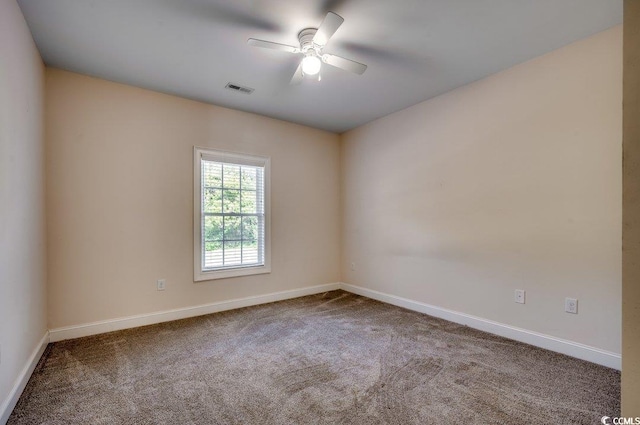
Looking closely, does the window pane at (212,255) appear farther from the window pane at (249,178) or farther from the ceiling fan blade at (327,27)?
the ceiling fan blade at (327,27)

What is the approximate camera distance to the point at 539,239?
2723 mm

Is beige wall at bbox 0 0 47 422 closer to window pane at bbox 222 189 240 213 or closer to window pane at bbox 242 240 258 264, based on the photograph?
window pane at bbox 222 189 240 213

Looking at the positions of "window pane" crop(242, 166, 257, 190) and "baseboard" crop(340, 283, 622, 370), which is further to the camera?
"window pane" crop(242, 166, 257, 190)

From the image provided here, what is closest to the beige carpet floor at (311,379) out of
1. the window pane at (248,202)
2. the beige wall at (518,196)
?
the beige wall at (518,196)

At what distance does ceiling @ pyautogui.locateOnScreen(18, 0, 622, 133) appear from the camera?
2105 mm

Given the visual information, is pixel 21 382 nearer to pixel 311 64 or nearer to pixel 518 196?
pixel 311 64

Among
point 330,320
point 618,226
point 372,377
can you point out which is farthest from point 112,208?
point 618,226

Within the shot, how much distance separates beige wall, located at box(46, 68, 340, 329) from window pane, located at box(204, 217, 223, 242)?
225mm

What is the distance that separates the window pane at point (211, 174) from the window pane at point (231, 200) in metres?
0.15

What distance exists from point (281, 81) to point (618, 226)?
3.25 metres

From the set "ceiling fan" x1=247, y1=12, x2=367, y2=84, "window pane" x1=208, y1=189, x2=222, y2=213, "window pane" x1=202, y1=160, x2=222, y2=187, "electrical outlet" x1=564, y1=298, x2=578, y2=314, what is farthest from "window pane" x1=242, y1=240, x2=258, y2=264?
"electrical outlet" x1=564, y1=298, x2=578, y2=314

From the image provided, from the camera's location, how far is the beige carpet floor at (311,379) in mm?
1799

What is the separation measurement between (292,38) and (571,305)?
10.7 ft

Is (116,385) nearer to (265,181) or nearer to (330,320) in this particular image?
(330,320)
